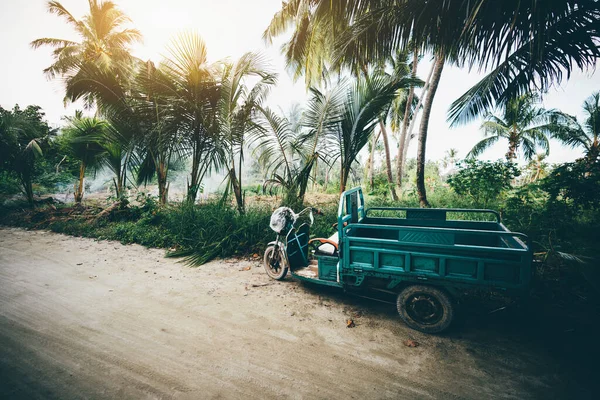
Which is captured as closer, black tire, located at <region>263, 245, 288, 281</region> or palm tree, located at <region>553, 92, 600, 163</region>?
black tire, located at <region>263, 245, 288, 281</region>

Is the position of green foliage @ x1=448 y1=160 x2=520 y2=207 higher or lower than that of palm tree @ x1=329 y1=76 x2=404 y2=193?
lower

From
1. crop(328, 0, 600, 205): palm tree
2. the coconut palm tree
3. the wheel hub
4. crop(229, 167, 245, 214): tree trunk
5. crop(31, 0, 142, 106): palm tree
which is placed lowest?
the wheel hub

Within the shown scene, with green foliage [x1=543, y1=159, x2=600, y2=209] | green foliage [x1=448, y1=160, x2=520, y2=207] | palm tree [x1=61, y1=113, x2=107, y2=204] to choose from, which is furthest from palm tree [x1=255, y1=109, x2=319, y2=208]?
palm tree [x1=61, y1=113, x2=107, y2=204]

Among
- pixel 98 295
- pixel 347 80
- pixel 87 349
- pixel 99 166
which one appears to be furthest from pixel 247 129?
pixel 99 166

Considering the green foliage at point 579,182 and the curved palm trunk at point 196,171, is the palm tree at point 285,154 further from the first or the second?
the green foliage at point 579,182

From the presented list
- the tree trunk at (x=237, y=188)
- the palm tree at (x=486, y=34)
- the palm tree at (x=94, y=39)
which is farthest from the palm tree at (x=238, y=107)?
the palm tree at (x=94, y=39)

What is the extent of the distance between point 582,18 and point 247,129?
19.6 feet

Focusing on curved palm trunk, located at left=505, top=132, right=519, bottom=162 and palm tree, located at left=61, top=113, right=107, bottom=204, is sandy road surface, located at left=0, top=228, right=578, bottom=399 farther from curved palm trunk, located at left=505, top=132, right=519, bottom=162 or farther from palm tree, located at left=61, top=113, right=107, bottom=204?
curved palm trunk, located at left=505, top=132, right=519, bottom=162

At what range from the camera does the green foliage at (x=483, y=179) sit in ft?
21.2

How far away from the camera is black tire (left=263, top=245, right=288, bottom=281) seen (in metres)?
3.80

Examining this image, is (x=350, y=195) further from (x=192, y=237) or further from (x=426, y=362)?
(x=192, y=237)

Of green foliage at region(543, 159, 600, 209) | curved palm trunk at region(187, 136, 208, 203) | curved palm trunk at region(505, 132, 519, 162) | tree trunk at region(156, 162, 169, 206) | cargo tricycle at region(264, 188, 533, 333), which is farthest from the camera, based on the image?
curved palm trunk at region(505, 132, 519, 162)

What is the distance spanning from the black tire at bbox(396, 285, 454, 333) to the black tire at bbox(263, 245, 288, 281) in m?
1.79

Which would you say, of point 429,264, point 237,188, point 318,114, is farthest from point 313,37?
point 429,264
